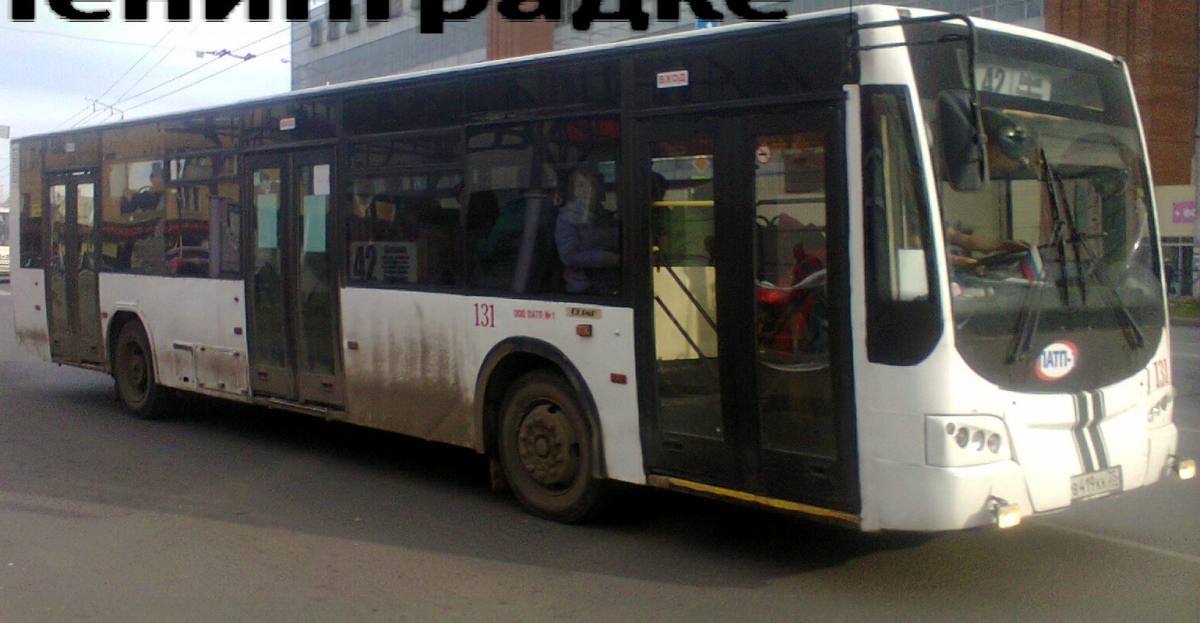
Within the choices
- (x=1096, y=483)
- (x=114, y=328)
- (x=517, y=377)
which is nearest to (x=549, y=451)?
(x=517, y=377)

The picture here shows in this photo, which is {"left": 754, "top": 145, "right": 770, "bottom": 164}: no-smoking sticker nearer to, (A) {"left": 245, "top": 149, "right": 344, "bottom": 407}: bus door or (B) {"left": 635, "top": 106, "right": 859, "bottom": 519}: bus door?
(B) {"left": 635, "top": 106, "right": 859, "bottom": 519}: bus door

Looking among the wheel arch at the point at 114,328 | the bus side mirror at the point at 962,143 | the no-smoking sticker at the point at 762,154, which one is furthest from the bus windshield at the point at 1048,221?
the wheel arch at the point at 114,328

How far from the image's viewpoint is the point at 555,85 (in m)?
6.93

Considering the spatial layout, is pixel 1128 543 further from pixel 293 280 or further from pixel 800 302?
pixel 293 280

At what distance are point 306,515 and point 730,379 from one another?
296 centimetres

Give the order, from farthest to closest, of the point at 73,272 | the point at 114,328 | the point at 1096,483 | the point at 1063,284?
the point at 73,272 < the point at 114,328 < the point at 1063,284 < the point at 1096,483

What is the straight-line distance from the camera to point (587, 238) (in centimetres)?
677

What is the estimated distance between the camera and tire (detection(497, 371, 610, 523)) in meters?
6.83

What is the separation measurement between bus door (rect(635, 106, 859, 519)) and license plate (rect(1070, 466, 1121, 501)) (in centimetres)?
102

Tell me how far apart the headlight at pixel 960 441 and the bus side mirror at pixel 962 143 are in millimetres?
1021

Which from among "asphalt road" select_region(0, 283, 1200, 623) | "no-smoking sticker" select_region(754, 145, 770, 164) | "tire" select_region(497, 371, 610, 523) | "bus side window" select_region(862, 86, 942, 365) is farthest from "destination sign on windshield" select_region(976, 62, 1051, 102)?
"tire" select_region(497, 371, 610, 523)

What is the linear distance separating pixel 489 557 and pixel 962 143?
319cm

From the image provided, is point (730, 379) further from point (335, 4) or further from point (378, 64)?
point (378, 64)

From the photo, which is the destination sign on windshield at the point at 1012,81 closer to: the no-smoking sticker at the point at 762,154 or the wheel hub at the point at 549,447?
the no-smoking sticker at the point at 762,154
